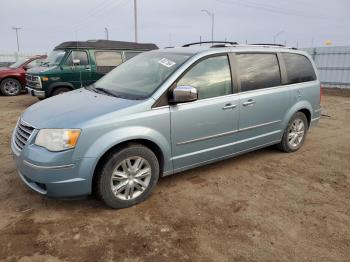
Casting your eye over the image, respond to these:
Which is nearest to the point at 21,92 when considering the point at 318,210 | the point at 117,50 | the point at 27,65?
the point at 27,65

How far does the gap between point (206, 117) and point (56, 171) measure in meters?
1.82

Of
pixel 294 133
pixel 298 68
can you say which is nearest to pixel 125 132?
pixel 294 133

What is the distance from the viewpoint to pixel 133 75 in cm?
407

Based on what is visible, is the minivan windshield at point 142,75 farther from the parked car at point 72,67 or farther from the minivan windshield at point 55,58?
the minivan windshield at point 55,58

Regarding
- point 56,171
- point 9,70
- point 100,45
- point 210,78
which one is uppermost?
point 100,45

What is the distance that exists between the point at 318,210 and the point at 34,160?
9.97 ft

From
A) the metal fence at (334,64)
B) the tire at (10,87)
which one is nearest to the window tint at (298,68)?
the tire at (10,87)

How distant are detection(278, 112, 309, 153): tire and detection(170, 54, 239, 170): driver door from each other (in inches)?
53.3

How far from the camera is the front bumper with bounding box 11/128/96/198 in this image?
2941mm

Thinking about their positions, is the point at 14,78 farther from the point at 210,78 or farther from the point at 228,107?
the point at 228,107

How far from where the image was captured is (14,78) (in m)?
12.3

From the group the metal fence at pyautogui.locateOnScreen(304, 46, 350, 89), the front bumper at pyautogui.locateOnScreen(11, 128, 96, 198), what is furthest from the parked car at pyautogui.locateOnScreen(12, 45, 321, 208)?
the metal fence at pyautogui.locateOnScreen(304, 46, 350, 89)

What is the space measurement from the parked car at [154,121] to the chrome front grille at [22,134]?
0.04 ft

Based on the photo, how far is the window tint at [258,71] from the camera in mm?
4230
